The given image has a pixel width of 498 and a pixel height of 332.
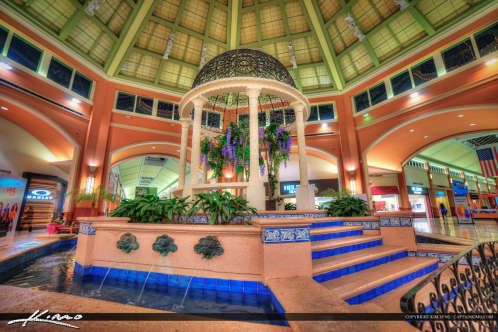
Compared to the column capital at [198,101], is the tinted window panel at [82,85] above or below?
above

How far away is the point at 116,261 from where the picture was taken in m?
3.20

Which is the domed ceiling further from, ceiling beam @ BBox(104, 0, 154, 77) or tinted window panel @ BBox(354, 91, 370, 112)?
tinted window panel @ BBox(354, 91, 370, 112)

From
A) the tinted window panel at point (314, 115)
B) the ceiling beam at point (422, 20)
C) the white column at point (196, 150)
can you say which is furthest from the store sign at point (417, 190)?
the white column at point (196, 150)

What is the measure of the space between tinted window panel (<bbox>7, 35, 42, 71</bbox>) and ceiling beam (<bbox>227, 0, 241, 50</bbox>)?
8.86m

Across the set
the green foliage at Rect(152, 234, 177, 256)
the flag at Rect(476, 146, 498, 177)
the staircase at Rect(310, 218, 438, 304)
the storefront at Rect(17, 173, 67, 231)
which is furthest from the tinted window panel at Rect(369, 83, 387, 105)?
the storefront at Rect(17, 173, 67, 231)

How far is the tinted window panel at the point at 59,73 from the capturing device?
8945 millimetres

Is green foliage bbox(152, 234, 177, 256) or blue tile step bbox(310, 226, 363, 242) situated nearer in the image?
green foliage bbox(152, 234, 177, 256)

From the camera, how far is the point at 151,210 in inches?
148

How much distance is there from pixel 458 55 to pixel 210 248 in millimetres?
11860

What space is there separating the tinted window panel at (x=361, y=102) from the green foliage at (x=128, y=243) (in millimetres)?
12494

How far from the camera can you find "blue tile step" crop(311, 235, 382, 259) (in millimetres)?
3024

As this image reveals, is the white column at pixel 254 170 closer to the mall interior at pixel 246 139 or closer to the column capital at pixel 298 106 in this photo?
the mall interior at pixel 246 139

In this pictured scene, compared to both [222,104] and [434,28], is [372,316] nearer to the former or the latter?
[434,28]
